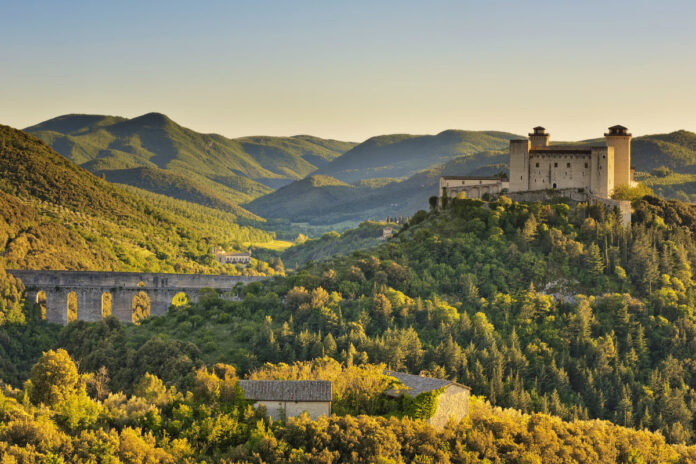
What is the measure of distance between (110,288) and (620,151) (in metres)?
51.1

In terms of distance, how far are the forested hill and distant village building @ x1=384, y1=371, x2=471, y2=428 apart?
6509 centimetres

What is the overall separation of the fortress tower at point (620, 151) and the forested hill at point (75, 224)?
5916 cm

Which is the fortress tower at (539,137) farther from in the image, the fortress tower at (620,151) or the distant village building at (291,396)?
the distant village building at (291,396)

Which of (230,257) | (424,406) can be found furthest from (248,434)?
(230,257)

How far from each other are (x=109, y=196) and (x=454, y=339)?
89.8 metres

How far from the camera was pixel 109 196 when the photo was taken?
151375 millimetres

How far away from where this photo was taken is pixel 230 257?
6388 inches

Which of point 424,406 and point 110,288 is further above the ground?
point 110,288

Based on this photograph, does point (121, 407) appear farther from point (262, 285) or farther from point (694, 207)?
point (694, 207)

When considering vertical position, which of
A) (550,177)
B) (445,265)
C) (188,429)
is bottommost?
(188,429)

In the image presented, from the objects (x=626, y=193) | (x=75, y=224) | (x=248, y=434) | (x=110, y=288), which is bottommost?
(x=248, y=434)

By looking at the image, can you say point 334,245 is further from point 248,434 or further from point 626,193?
point 248,434

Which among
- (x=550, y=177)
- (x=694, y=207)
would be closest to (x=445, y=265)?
(x=550, y=177)

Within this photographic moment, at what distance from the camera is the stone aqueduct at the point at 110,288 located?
100 m
